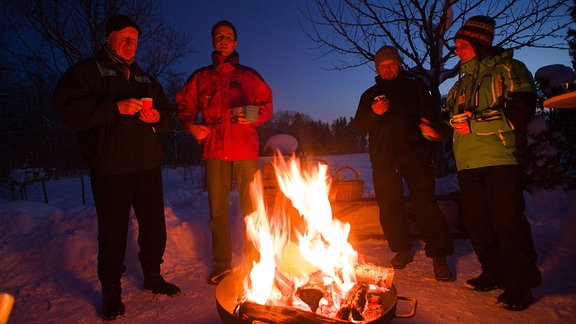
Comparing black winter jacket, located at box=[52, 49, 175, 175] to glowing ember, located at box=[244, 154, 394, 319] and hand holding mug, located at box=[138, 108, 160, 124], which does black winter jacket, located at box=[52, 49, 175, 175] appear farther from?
glowing ember, located at box=[244, 154, 394, 319]

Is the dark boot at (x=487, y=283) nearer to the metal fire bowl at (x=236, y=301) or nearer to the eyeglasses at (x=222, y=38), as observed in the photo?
the metal fire bowl at (x=236, y=301)

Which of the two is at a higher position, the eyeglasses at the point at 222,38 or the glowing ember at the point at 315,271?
the eyeglasses at the point at 222,38

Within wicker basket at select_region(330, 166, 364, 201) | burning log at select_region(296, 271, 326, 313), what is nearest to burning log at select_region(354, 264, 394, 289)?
burning log at select_region(296, 271, 326, 313)

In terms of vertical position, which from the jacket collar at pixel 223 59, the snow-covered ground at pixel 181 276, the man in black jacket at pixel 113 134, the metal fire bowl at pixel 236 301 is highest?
the jacket collar at pixel 223 59

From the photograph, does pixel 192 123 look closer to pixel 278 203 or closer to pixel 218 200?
pixel 218 200

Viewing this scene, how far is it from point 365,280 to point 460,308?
1.02 meters

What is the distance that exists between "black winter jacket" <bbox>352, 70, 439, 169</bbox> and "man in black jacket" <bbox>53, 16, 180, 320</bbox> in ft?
7.98

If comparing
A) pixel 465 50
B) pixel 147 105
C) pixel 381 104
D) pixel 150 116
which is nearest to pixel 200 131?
pixel 150 116

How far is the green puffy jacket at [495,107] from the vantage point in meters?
2.73

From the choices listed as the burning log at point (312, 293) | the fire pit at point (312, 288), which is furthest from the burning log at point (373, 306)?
the burning log at point (312, 293)

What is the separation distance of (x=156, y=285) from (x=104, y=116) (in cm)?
174

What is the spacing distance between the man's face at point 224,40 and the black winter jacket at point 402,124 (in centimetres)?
175

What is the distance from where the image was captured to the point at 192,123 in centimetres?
372

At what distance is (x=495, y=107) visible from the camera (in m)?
2.91
